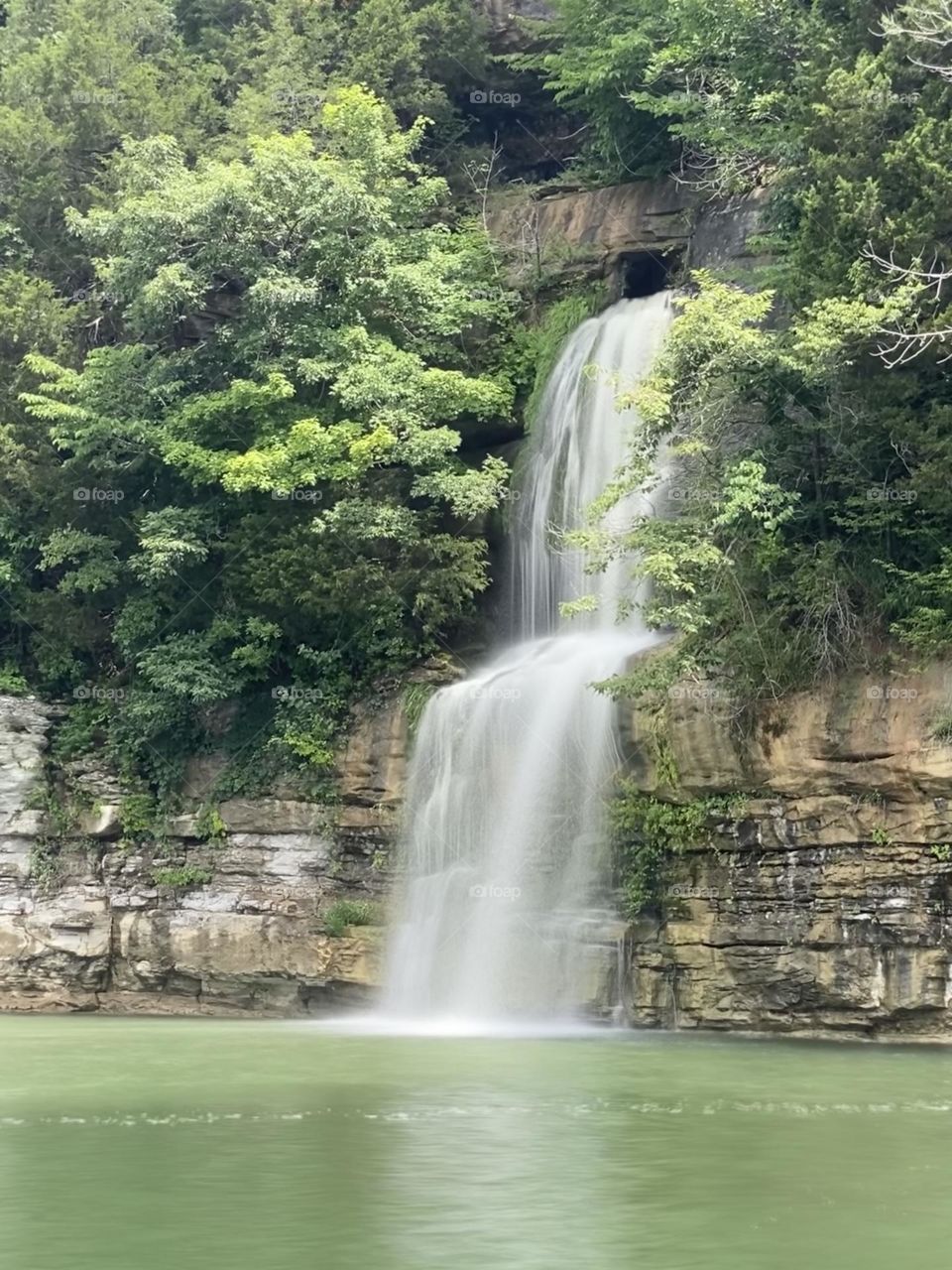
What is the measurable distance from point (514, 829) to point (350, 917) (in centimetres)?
300

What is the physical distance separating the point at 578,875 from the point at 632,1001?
6.10 feet

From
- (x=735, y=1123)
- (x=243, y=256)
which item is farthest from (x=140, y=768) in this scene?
(x=735, y=1123)

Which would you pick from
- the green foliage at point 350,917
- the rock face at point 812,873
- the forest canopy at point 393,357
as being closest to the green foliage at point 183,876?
the forest canopy at point 393,357

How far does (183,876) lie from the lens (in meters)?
24.3

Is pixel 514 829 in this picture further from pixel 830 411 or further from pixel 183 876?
pixel 830 411

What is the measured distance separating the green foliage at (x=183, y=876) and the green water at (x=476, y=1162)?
765 centimetres

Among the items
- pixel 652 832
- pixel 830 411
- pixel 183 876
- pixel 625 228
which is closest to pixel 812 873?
pixel 652 832

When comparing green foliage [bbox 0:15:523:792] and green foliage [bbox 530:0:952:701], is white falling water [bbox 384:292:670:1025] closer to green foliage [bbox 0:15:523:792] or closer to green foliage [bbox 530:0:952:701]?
green foliage [bbox 530:0:952:701]

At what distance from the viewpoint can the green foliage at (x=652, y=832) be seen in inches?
772

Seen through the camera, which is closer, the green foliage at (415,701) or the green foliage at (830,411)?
the green foliage at (830,411)

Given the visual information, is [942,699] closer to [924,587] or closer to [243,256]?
[924,587]

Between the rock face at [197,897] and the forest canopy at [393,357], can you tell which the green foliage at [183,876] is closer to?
the rock face at [197,897]

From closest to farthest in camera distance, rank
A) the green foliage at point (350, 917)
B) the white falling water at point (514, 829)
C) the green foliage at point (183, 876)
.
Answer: the white falling water at point (514, 829) → the green foliage at point (350, 917) → the green foliage at point (183, 876)

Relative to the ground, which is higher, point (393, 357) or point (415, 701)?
point (393, 357)
